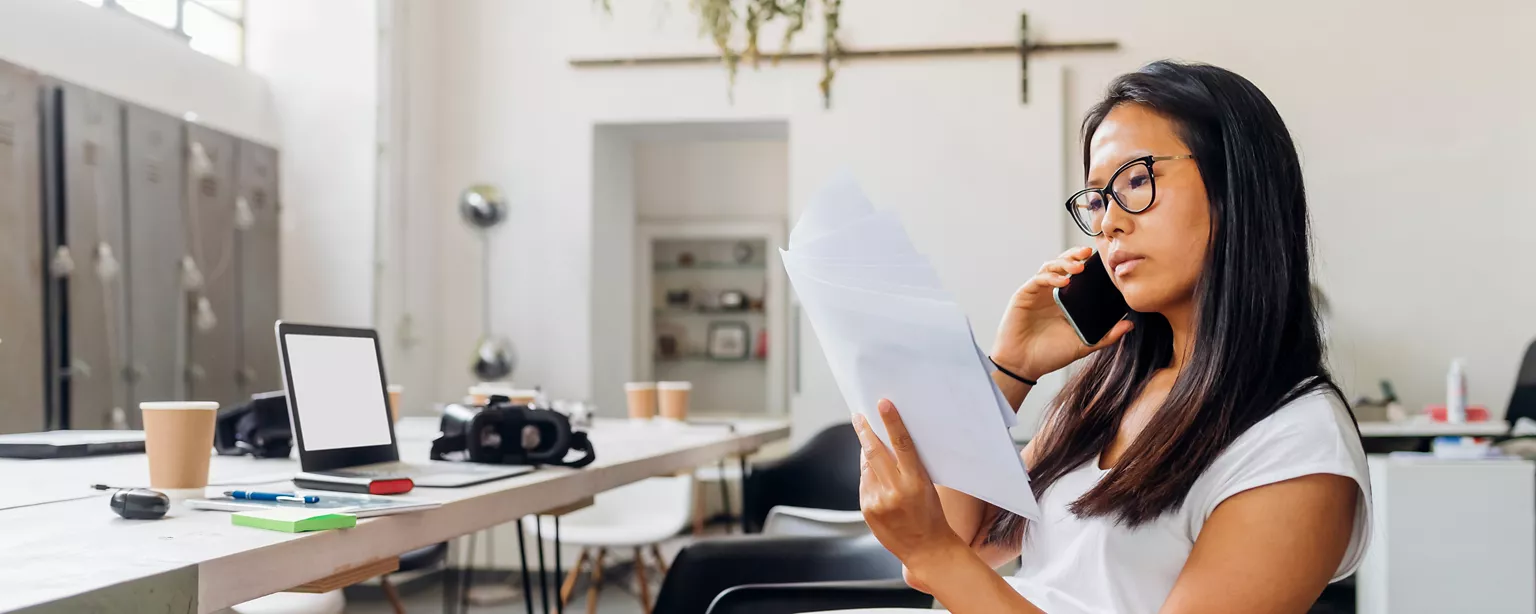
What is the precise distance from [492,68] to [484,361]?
1.40 m

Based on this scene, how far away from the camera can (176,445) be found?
1.39 m

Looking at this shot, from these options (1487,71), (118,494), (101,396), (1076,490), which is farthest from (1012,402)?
(1487,71)

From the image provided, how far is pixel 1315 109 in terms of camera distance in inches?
197

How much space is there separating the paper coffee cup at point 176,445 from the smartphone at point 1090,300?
100 cm

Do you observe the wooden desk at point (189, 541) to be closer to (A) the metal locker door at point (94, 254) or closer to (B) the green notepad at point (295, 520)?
(B) the green notepad at point (295, 520)

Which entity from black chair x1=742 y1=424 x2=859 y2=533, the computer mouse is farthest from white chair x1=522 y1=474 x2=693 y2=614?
the computer mouse

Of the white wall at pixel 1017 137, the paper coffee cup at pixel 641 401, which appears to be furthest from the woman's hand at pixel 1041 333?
the white wall at pixel 1017 137

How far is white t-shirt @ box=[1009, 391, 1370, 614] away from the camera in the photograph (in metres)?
1.03

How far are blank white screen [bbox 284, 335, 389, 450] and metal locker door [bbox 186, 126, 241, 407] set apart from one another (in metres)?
2.52

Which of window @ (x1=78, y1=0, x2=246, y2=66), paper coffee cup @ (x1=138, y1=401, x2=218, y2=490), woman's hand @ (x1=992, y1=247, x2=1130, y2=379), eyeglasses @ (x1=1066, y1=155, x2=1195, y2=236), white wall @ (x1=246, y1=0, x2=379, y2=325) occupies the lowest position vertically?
paper coffee cup @ (x1=138, y1=401, x2=218, y2=490)

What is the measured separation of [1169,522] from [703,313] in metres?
7.52

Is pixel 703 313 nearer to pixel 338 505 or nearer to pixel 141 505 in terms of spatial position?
pixel 338 505

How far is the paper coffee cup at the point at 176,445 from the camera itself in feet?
4.56

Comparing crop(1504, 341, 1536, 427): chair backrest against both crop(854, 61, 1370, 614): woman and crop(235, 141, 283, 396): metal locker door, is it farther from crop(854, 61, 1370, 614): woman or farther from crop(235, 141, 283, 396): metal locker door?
crop(235, 141, 283, 396): metal locker door
